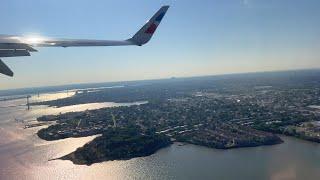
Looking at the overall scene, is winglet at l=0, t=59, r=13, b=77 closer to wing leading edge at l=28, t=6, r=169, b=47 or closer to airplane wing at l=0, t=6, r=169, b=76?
airplane wing at l=0, t=6, r=169, b=76

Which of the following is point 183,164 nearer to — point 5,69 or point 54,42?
point 54,42

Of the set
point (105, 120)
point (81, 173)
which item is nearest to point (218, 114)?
point (105, 120)

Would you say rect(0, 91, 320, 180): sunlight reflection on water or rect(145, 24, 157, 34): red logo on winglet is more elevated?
rect(145, 24, 157, 34): red logo on winglet

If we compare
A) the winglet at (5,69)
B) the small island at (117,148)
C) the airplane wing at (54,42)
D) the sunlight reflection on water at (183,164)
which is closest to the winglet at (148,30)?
the airplane wing at (54,42)

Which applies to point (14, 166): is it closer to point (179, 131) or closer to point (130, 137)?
point (130, 137)

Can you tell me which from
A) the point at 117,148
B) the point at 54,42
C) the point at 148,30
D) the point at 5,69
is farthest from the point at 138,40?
the point at 117,148

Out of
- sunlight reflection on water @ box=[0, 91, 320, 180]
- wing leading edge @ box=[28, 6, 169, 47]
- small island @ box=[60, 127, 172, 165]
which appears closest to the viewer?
wing leading edge @ box=[28, 6, 169, 47]

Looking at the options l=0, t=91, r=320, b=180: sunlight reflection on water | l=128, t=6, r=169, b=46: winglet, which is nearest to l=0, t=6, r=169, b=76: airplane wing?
l=128, t=6, r=169, b=46: winglet

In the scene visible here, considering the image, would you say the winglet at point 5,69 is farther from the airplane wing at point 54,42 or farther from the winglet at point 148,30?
the winglet at point 148,30
